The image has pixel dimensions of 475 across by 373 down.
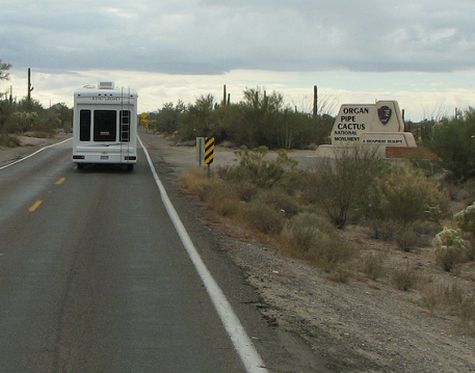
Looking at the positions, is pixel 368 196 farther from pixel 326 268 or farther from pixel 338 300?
pixel 338 300

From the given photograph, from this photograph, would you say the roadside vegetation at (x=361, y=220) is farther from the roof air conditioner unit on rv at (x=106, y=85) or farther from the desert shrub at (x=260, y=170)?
the roof air conditioner unit on rv at (x=106, y=85)

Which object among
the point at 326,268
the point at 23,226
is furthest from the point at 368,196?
the point at 23,226

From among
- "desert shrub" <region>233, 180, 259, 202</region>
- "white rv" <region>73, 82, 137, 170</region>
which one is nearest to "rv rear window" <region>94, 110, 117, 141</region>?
"white rv" <region>73, 82, 137, 170</region>

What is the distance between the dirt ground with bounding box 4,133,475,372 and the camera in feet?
21.9

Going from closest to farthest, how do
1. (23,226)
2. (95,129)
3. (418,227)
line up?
(23,226), (418,227), (95,129)

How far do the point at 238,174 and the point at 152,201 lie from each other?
20.7 ft

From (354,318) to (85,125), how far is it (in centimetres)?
2199

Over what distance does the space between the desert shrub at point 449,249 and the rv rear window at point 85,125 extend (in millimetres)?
17333

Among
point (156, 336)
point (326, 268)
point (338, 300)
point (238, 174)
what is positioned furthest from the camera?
point (238, 174)

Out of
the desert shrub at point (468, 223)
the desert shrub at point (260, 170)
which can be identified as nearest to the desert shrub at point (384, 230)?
the desert shrub at point (468, 223)

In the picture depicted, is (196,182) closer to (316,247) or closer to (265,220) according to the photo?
(265,220)

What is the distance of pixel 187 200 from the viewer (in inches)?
820

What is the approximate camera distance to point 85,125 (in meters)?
28.6

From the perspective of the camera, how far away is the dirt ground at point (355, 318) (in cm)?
669
